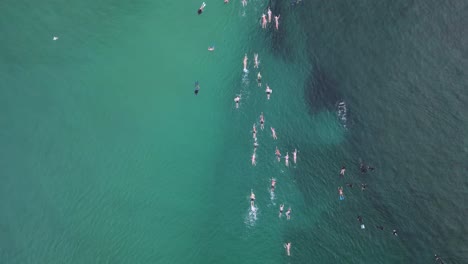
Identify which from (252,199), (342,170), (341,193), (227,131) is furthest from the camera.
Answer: (227,131)

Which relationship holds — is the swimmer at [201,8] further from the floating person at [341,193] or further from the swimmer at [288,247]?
the swimmer at [288,247]

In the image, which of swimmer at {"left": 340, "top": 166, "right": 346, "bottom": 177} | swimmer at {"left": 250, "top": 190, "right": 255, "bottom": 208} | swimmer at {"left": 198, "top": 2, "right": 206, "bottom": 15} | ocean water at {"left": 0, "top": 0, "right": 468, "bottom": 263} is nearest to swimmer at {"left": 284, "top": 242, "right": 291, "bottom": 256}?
ocean water at {"left": 0, "top": 0, "right": 468, "bottom": 263}

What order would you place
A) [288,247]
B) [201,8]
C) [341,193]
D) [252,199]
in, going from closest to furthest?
[288,247]
[341,193]
[252,199]
[201,8]

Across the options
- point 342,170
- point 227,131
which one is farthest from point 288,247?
point 227,131

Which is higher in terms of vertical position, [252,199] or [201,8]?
[201,8]

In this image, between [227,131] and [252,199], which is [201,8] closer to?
[227,131]

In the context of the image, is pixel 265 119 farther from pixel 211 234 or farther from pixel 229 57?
pixel 211 234

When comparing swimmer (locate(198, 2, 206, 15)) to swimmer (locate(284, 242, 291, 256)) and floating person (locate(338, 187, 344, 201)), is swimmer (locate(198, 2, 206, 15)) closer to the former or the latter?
floating person (locate(338, 187, 344, 201))

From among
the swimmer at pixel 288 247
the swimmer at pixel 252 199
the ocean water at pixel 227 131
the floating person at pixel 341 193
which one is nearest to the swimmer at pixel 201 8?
the ocean water at pixel 227 131
